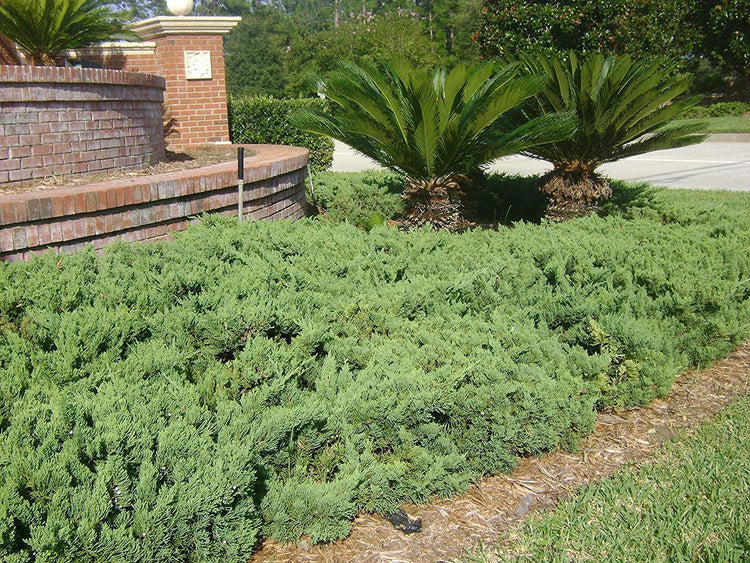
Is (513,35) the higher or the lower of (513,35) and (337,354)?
the higher

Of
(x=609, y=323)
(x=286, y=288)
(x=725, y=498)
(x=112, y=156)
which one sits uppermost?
(x=112, y=156)

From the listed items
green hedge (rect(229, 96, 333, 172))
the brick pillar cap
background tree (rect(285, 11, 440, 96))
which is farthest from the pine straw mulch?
background tree (rect(285, 11, 440, 96))

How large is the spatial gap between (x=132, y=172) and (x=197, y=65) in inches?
187

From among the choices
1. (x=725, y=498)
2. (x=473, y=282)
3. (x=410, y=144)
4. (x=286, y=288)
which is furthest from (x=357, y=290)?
(x=410, y=144)

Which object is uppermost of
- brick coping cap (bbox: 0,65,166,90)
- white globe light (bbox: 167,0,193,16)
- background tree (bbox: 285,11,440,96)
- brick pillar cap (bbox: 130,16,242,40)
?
background tree (bbox: 285,11,440,96)

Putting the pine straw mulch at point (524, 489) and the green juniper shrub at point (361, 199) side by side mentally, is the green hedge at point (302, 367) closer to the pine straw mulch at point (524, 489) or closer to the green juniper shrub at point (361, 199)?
the pine straw mulch at point (524, 489)

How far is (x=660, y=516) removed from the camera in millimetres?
2883

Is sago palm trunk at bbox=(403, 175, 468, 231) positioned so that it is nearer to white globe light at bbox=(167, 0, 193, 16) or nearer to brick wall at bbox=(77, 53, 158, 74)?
brick wall at bbox=(77, 53, 158, 74)

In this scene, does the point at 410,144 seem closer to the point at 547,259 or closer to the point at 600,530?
the point at 547,259

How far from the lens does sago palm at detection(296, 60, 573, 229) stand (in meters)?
6.15

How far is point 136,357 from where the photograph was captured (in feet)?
9.82

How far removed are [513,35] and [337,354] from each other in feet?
59.6

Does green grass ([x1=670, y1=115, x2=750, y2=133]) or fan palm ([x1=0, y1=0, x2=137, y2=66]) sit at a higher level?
fan palm ([x1=0, y1=0, x2=137, y2=66])

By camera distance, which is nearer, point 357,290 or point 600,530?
point 600,530
